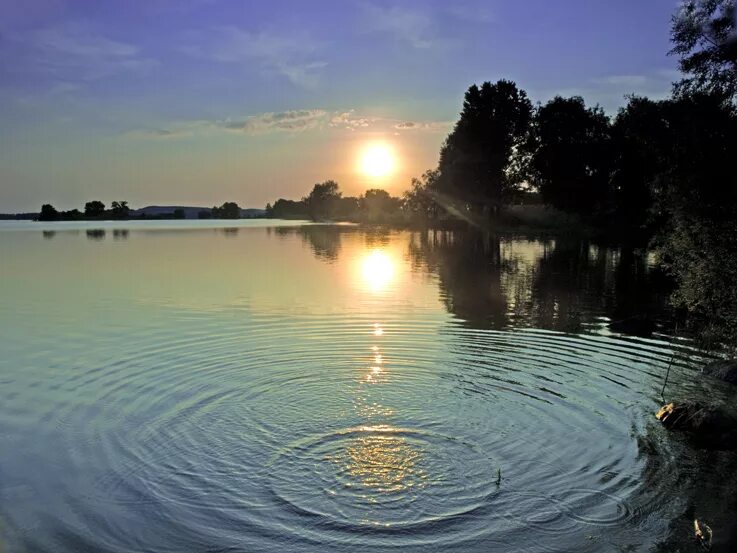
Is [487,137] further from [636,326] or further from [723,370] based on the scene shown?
[723,370]

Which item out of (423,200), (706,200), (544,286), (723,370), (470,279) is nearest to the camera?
(723,370)

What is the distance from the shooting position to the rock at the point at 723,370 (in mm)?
16547

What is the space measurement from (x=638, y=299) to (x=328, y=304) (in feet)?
50.2

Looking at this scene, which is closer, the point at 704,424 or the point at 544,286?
the point at 704,424

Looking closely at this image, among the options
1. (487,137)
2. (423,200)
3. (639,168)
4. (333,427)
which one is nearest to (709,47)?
(333,427)

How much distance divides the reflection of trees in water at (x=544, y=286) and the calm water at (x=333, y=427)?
384 millimetres

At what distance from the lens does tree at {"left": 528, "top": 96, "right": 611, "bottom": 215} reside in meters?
90.6

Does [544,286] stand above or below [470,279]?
below

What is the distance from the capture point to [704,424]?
41.4 ft

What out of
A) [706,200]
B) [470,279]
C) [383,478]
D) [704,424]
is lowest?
[383,478]

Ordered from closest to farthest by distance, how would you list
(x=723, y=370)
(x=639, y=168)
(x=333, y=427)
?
(x=333, y=427), (x=723, y=370), (x=639, y=168)

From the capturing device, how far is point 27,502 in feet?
32.8

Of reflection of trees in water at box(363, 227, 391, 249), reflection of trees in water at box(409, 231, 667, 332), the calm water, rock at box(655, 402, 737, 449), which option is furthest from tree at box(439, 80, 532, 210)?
rock at box(655, 402, 737, 449)

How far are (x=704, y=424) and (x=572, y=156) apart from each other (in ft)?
278
